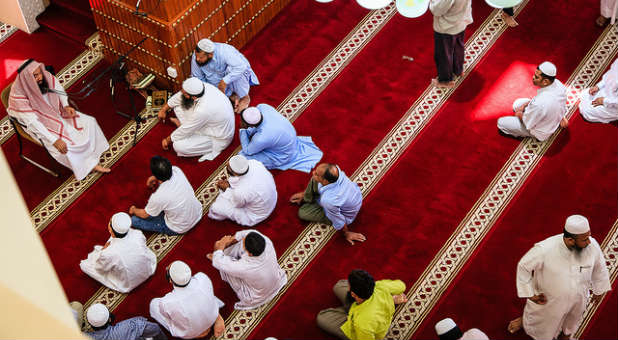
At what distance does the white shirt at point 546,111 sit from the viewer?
6.23 m

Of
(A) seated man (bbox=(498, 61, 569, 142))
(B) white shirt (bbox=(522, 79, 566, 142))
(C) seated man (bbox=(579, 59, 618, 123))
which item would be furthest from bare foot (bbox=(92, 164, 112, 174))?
(C) seated man (bbox=(579, 59, 618, 123))

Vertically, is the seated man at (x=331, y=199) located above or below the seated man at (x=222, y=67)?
below

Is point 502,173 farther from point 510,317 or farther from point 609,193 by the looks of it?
point 510,317

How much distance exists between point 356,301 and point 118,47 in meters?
3.56

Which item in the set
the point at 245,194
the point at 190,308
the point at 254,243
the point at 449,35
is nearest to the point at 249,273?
the point at 254,243

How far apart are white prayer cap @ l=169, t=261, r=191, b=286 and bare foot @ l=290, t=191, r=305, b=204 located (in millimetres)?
1366

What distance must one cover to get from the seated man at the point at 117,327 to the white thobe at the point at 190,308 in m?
0.12

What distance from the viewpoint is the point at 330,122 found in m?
6.82

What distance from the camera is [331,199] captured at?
5645 millimetres

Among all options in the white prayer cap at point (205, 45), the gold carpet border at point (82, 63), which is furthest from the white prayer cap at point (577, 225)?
the gold carpet border at point (82, 63)

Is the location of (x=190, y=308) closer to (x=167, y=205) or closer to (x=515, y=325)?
(x=167, y=205)

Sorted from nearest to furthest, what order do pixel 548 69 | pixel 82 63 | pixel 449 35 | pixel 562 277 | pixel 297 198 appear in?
1. pixel 562 277
2. pixel 548 69
3. pixel 297 198
4. pixel 449 35
5. pixel 82 63

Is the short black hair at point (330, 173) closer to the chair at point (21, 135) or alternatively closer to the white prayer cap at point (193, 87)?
the white prayer cap at point (193, 87)

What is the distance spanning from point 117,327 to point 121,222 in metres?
0.77
